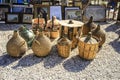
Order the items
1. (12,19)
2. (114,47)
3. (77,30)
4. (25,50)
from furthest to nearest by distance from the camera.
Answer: (12,19) → (114,47) → (77,30) → (25,50)

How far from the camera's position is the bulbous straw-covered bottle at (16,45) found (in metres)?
5.19

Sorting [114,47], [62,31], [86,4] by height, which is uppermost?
[86,4]

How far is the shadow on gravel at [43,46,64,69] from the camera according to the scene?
5.18 metres

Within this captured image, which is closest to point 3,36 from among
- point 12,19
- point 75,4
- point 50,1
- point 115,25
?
point 12,19

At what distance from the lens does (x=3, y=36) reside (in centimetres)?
666

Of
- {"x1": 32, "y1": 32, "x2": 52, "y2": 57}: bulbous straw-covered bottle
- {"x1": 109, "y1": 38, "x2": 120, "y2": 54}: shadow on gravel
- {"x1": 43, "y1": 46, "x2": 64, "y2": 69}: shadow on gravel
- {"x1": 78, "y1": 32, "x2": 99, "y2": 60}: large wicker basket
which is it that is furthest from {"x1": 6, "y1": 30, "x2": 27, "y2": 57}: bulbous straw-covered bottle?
{"x1": 109, "y1": 38, "x2": 120, "y2": 54}: shadow on gravel

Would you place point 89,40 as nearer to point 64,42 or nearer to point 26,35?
point 64,42

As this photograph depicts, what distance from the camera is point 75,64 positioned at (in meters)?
5.27

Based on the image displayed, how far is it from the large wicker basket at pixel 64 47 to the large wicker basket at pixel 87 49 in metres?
0.30

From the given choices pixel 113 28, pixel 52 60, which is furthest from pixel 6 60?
pixel 113 28

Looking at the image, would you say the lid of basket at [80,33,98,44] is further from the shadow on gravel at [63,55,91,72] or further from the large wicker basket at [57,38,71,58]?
the shadow on gravel at [63,55,91,72]

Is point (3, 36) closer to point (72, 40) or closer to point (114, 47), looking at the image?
point (72, 40)

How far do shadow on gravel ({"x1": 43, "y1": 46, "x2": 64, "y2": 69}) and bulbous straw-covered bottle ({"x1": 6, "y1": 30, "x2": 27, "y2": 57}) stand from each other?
0.62 m

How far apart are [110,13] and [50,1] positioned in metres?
2.62
